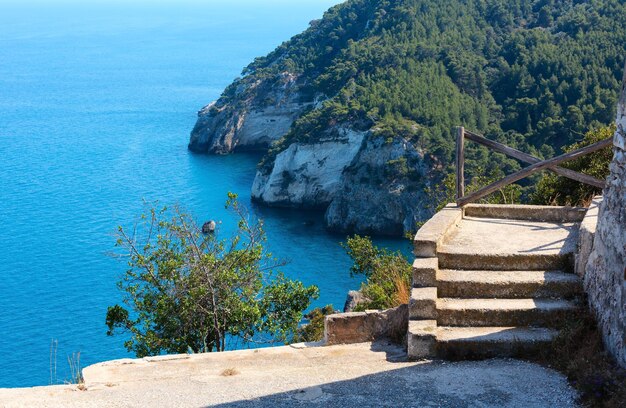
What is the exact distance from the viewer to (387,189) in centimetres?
7088

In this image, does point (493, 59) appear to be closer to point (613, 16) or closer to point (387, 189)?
point (613, 16)

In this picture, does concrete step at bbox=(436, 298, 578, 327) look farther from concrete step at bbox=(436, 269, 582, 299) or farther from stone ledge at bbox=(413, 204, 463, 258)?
stone ledge at bbox=(413, 204, 463, 258)

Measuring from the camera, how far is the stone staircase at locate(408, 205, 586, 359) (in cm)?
801

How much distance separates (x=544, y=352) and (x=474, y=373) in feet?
2.46

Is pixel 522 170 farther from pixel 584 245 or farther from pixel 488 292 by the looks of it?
pixel 488 292

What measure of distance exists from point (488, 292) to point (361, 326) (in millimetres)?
1359

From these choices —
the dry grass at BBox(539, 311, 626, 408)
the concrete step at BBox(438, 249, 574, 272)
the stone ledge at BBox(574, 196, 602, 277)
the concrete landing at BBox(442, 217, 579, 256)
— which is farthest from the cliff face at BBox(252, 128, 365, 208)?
the dry grass at BBox(539, 311, 626, 408)

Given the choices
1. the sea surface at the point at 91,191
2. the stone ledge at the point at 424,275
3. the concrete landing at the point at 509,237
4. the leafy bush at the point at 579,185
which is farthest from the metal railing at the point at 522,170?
the sea surface at the point at 91,191

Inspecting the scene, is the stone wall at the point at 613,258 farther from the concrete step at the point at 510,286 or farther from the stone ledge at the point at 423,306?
the stone ledge at the point at 423,306

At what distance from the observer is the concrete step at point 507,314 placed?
8219mm

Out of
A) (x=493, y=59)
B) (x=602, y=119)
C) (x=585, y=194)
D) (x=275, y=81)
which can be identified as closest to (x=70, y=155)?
(x=275, y=81)

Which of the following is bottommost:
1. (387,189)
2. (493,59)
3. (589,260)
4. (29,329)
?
(29,329)

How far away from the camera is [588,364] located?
720cm

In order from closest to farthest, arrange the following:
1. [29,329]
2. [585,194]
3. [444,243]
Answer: [444,243]
[585,194]
[29,329]
